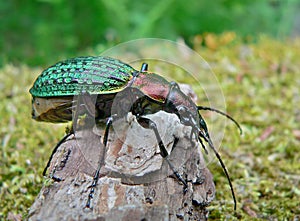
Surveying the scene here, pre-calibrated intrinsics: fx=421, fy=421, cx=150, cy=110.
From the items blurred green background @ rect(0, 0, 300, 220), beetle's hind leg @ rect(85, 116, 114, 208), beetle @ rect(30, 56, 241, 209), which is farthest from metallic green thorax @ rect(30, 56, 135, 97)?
blurred green background @ rect(0, 0, 300, 220)

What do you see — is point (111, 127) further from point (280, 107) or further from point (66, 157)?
point (280, 107)

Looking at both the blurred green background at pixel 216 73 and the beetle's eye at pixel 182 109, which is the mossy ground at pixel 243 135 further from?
the beetle's eye at pixel 182 109

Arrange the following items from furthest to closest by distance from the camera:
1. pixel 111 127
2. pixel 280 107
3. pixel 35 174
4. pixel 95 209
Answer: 1. pixel 280 107
2. pixel 35 174
3. pixel 111 127
4. pixel 95 209

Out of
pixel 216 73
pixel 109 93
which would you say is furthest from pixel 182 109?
pixel 216 73

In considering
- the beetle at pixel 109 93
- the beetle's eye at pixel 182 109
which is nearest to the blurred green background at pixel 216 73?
the beetle at pixel 109 93

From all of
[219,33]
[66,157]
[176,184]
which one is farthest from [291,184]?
[219,33]

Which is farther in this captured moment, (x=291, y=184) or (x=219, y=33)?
(x=219, y=33)

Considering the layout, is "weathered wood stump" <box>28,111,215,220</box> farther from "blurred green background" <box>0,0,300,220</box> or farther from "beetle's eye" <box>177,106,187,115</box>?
"blurred green background" <box>0,0,300,220</box>
